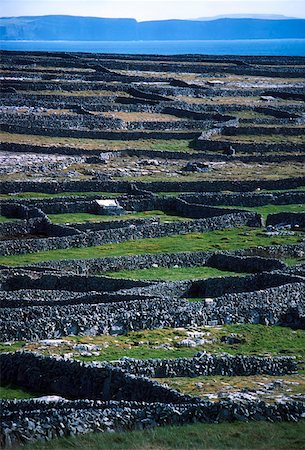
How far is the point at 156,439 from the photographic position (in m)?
22.6

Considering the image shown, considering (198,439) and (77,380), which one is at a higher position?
(198,439)

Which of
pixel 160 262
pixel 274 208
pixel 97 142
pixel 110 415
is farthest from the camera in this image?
pixel 97 142

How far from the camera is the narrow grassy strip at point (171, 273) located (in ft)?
149

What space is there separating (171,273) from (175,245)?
6291mm

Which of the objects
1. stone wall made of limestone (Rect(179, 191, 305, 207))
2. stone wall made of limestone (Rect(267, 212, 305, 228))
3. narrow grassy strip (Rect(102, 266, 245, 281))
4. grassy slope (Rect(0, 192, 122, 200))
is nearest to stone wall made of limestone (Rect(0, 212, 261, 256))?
stone wall made of limestone (Rect(267, 212, 305, 228))

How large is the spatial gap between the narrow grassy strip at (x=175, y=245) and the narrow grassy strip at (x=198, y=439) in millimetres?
24435

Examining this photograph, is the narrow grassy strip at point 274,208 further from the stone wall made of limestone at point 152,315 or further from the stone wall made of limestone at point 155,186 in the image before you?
the stone wall made of limestone at point 152,315

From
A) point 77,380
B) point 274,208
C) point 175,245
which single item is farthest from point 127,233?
point 77,380

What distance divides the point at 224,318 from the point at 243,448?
1547 cm

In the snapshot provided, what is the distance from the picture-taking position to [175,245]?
5297cm

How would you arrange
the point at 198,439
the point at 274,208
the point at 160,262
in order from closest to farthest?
the point at 198,439 → the point at 160,262 → the point at 274,208

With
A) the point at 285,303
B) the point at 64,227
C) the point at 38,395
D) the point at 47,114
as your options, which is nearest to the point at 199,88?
the point at 47,114

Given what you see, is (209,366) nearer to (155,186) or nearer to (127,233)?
(127,233)

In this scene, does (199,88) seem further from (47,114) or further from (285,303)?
(285,303)
